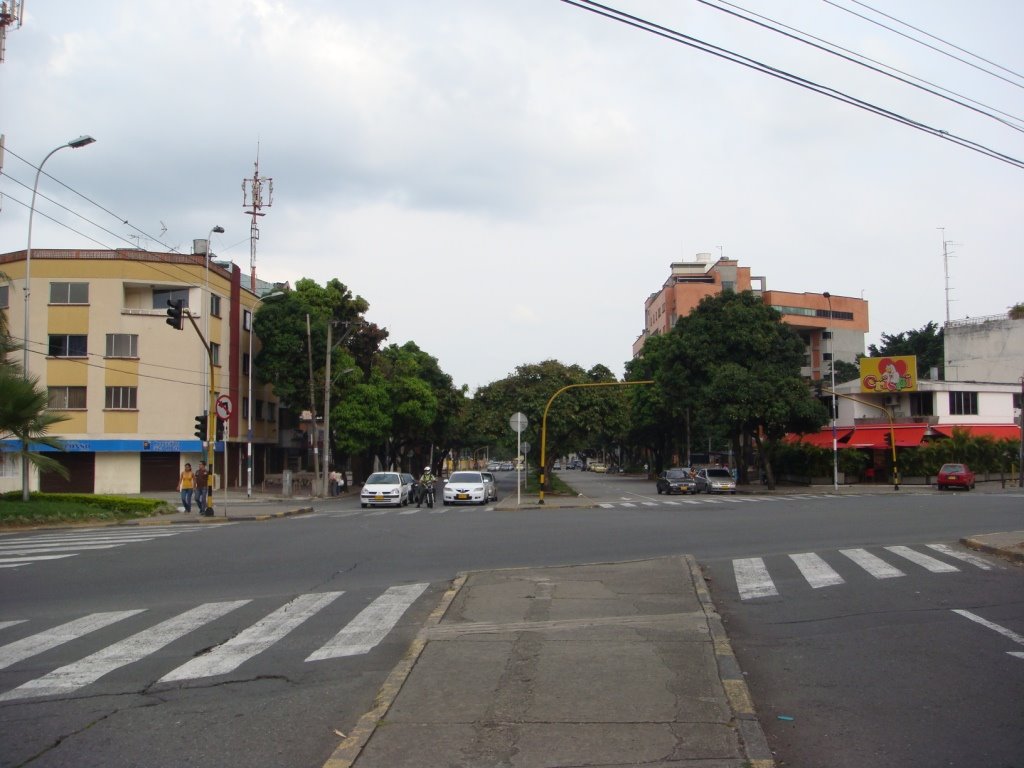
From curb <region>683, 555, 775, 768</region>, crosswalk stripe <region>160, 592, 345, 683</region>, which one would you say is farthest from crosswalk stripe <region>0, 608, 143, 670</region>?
curb <region>683, 555, 775, 768</region>

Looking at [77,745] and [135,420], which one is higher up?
[135,420]

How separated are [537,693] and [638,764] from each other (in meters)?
1.63

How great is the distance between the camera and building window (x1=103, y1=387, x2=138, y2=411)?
45938 millimetres

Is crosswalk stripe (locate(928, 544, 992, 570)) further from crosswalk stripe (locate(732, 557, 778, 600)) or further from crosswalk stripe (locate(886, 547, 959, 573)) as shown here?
crosswalk stripe (locate(732, 557, 778, 600))

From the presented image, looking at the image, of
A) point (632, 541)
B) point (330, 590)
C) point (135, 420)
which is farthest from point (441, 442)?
point (330, 590)

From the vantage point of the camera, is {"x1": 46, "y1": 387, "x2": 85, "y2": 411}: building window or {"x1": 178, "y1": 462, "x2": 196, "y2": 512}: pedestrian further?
{"x1": 46, "y1": 387, "x2": 85, "y2": 411}: building window

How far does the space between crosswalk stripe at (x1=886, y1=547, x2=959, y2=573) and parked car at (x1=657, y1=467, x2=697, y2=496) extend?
32551 mm

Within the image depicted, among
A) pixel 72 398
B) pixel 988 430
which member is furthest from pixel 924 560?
pixel 988 430

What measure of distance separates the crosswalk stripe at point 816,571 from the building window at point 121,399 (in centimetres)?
3854

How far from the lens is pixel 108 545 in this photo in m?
18.4

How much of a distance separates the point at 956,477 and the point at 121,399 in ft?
141

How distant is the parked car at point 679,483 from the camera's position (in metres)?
49.8

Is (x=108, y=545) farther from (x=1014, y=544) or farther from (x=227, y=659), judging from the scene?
(x=1014, y=544)

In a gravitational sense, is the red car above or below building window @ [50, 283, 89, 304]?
below
